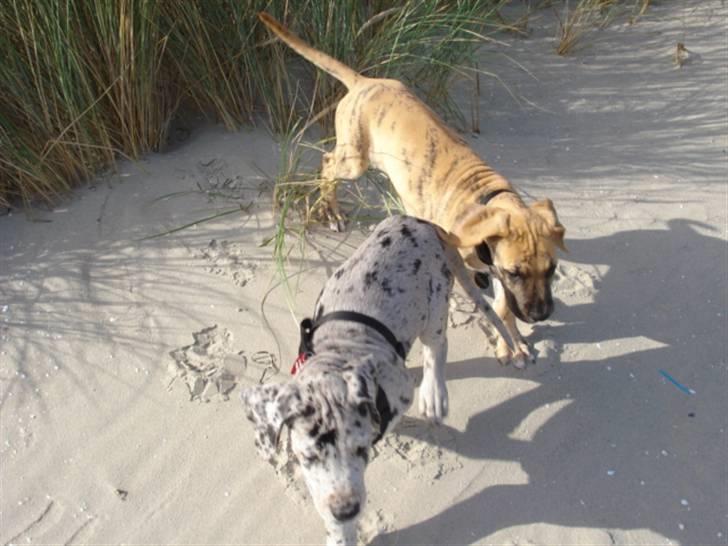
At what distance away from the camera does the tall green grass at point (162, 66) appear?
3.48 m

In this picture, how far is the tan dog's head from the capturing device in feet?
9.00

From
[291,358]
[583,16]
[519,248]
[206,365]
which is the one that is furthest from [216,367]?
[583,16]

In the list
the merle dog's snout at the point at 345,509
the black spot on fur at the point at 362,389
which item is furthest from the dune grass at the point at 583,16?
the merle dog's snout at the point at 345,509

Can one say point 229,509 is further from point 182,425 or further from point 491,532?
point 491,532

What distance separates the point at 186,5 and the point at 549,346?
109 inches

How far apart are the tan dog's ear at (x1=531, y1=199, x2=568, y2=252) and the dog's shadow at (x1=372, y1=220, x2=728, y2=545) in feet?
2.04

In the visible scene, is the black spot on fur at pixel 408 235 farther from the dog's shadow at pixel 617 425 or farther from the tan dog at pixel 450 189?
the dog's shadow at pixel 617 425

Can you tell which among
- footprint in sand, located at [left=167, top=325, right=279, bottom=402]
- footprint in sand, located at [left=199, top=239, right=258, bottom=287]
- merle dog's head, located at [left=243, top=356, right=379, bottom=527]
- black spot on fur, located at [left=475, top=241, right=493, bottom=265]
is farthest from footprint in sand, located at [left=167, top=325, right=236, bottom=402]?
black spot on fur, located at [left=475, top=241, right=493, bottom=265]

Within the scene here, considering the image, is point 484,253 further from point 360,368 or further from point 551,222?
point 360,368

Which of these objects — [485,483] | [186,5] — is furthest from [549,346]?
[186,5]

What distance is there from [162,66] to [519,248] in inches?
104

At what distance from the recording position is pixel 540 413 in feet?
9.59

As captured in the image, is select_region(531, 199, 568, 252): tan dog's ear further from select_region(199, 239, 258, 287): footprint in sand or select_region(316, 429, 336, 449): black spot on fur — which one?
select_region(199, 239, 258, 287): footprint in sand

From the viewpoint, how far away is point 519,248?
A: 8.98 feet
